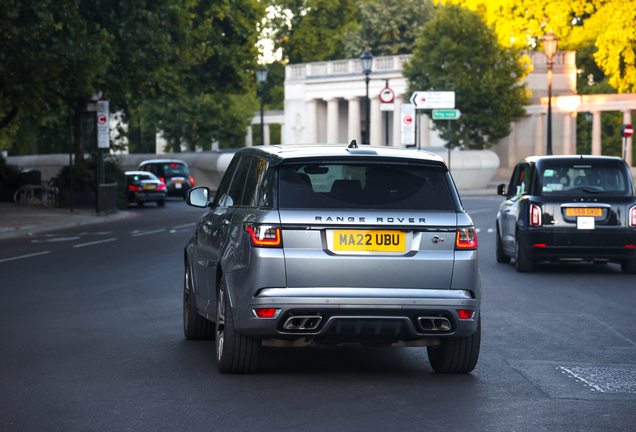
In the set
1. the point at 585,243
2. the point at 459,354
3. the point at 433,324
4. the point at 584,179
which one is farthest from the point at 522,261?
the point at 433,324

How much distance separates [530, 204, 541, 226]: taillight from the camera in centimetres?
1507

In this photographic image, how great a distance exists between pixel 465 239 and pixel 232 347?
1.80 m

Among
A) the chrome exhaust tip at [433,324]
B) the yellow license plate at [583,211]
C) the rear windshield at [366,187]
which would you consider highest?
the rear windshield at [366,187]

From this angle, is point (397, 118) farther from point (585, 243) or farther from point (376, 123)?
point (585, 243)

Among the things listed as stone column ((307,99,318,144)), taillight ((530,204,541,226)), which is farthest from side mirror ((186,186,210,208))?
stone column ((307,99,318,144))

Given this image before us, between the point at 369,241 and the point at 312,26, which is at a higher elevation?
the point at 312,26

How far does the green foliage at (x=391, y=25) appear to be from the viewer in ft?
261

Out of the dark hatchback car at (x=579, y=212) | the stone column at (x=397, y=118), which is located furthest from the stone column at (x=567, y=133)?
the dark hatchback car at (x=579, y=212)

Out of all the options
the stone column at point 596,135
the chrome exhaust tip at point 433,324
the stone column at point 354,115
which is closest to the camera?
the chrome exhaust tip at point 433,324

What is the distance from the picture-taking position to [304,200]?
6965mm

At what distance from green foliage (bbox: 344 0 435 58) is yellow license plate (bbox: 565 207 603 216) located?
6549 cm

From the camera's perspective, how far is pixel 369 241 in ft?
22.6

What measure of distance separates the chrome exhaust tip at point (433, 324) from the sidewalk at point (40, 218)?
18262 millimetres

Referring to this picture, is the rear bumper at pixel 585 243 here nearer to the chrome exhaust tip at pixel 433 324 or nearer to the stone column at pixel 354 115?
the chrome exhaust tip at pixel 433 324
